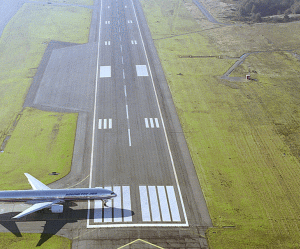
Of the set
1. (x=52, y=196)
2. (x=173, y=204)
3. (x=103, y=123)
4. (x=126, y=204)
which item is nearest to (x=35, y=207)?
(x=52, y=196)

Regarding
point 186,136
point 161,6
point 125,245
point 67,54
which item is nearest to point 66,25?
point 67,54

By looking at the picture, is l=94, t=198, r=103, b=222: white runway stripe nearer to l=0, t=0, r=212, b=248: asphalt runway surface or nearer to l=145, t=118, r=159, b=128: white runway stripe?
l=0, t=0, r=212, b=248: asphalt runway surface

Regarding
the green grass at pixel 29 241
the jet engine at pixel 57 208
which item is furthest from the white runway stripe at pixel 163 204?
the jet engine at pixel 57 208

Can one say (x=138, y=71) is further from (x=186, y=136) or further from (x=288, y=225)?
(x=288, y=225)

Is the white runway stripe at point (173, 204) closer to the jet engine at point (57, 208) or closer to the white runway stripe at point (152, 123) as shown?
the jet engine at point (57, 208)

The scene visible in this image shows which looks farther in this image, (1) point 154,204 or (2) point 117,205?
(1) point 154,204

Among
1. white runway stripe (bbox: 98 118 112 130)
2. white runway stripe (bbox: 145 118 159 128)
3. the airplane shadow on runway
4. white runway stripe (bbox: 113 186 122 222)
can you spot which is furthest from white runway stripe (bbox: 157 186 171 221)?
white runway stripe (bbox: 98 118 112 130)

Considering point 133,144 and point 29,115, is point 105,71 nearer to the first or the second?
point 29,115
